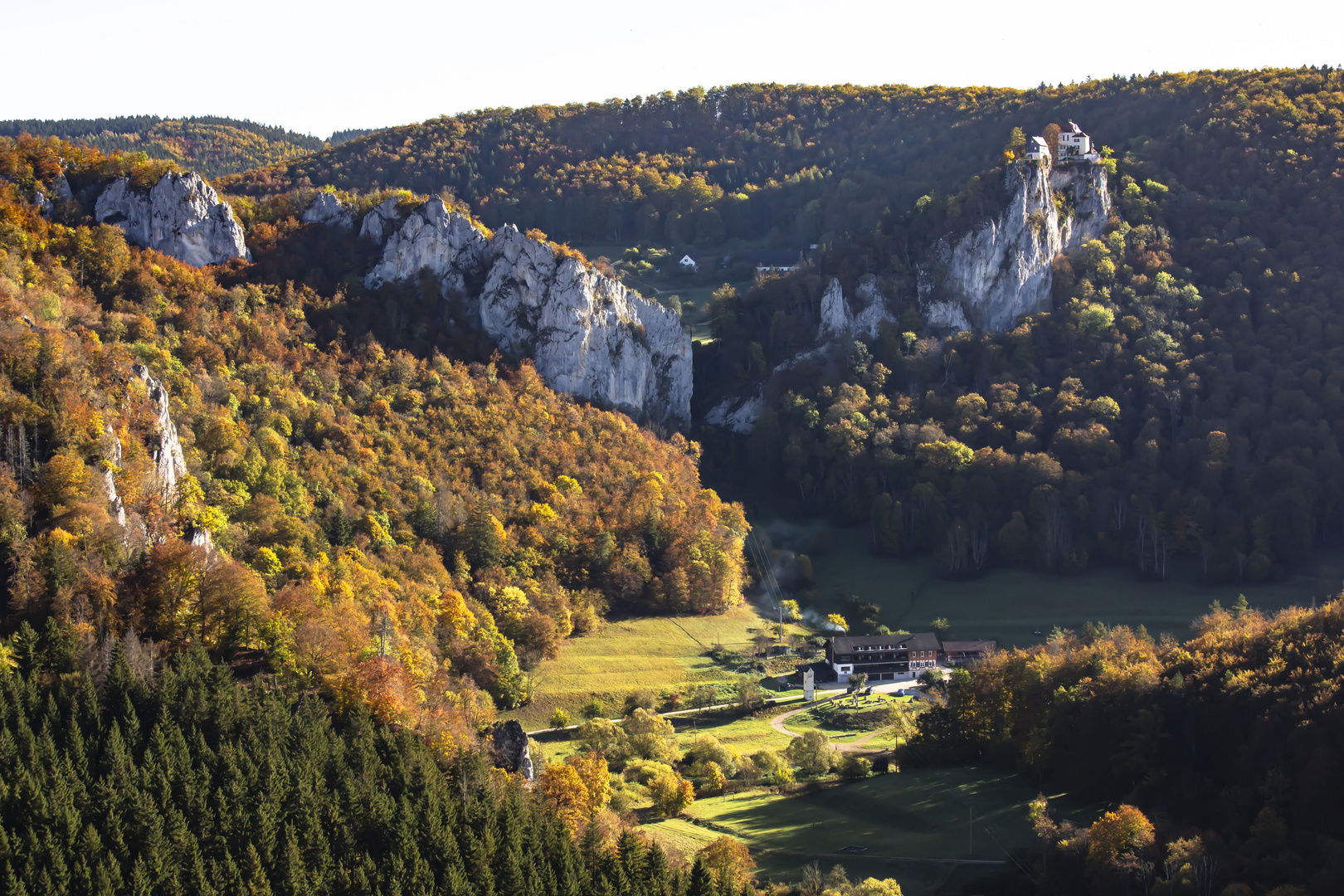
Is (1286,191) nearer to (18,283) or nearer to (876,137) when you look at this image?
(876,137)

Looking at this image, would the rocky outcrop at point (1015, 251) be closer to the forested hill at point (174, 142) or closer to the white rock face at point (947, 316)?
the white rock face at point (947, 316)

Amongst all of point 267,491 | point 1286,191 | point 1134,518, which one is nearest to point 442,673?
point 267,491

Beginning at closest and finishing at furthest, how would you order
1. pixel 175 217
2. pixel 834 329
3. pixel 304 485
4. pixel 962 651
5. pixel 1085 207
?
pixel 304 485, pixel 962 651, pixel 175 217, pixel 1085 207, pixel 834 329

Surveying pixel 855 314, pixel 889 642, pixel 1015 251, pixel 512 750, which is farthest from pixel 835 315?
pixel 512 750

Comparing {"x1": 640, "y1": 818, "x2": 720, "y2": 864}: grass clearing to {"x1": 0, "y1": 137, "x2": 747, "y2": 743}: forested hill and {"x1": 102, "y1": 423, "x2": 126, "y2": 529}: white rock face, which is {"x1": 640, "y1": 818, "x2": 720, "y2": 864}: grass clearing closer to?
{"x1": 0, "y1": 137, "x2": 747, "y2": 743}: forested hill

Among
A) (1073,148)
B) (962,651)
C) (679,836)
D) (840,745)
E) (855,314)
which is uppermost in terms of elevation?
(1073,148)

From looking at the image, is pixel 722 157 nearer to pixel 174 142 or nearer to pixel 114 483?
pixel 174 142
